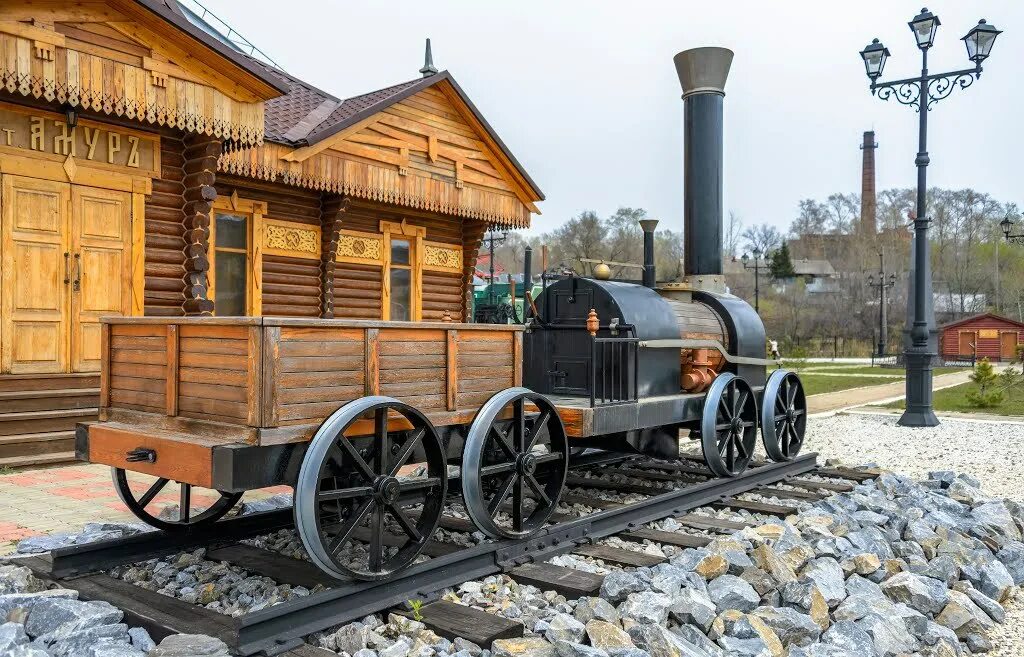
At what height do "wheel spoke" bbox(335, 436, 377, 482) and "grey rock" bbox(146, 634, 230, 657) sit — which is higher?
"wheel spoke" bbox(335, 436, 377, 482)

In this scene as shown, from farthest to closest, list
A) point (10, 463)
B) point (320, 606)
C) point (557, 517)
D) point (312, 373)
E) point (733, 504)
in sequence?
point (10, 463) → point (733, 504) → point (557, 517) → point (312, 373) → point (320, 606)

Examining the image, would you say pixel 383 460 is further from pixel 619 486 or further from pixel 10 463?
pixel 10 463

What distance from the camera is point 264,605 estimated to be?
4.12m

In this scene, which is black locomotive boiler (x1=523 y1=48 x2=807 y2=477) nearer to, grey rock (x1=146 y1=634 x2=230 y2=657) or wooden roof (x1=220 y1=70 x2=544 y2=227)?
grey rock (x1=146 y1=634 x2=230 y2=657)

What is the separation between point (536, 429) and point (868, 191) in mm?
67985

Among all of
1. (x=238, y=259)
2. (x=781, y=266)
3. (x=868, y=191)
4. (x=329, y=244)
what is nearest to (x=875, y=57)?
(x=329, y=244)

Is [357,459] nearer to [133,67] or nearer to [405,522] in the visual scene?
[405,522]

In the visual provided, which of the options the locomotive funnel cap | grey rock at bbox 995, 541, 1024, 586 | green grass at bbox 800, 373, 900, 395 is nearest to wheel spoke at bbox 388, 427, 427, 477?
grey rock at bbox 995, 541, 1024, 586

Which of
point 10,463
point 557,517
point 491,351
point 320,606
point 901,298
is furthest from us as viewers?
point 901,298

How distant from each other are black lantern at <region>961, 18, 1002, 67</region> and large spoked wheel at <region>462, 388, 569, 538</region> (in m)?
10.8

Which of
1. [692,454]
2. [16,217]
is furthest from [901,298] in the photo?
[16,217]

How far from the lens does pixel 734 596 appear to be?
4.25 meters

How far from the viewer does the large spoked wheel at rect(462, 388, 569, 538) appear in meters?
4.61

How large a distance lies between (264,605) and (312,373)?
1.23 meters
